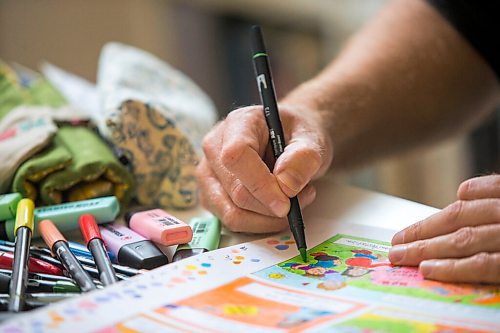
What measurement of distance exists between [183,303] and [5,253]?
0.18 meters

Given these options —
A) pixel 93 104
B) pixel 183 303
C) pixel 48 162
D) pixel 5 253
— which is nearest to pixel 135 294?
pixel 183 303

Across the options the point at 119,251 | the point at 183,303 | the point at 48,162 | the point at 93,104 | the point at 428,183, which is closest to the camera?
the point at 183,303

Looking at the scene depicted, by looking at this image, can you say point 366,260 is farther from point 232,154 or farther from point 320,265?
point 232,154

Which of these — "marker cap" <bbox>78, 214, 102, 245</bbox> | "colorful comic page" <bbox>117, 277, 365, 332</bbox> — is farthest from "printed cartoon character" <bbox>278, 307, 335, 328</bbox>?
"marker cap" <bbox>78, 214, 102, 245</bbox>

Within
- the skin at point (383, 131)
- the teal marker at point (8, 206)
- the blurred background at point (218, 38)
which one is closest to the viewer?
the skin at point (383, 131)

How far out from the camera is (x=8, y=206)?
58cm

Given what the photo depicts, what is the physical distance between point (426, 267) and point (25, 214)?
33 cm

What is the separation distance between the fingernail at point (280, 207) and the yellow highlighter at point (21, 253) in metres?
0.20

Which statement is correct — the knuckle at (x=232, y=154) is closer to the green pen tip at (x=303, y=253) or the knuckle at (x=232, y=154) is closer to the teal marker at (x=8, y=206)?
the green pen tip at (x=303, y=253)

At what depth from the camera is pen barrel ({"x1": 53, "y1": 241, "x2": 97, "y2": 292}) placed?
449mm

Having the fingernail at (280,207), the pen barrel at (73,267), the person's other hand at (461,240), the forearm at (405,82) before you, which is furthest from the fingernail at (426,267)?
the forearm at (405,82)

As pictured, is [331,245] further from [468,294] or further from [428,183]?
[428,183]

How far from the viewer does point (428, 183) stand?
6.53 feet

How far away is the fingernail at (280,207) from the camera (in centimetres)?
53
